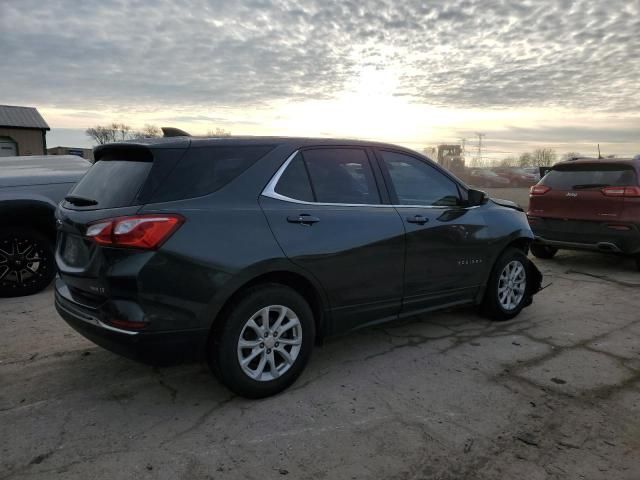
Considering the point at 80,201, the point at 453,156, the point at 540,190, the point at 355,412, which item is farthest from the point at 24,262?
the point at 453,156

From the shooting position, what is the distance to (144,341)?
2.92 metres

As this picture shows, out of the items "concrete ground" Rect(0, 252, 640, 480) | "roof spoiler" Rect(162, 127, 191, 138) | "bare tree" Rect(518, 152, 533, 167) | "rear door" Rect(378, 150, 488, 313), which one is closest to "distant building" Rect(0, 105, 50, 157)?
"concrete ground" Rect(0, 252, 640, 480)

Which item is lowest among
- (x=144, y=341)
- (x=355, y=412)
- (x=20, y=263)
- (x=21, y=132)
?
(x=355, y=412)

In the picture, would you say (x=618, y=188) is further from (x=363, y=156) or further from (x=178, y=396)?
(x=178, y=396)

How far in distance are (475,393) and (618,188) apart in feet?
16.9

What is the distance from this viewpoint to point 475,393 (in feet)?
11.5

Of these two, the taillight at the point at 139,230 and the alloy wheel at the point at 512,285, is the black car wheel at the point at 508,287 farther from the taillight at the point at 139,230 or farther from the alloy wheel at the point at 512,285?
the taillight at the point at 139,230

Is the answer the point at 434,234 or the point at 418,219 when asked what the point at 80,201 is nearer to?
the point at 418,219

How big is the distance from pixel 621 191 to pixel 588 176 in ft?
1.84

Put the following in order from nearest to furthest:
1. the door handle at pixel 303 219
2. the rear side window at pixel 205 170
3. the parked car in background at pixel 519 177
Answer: the rear side window at pixel 205 170, the door handle at pixel 303 219, the parked car in background at pixel 519 177

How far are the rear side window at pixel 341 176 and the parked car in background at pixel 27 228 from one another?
376cm

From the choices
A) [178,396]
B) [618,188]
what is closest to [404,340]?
[178,396]

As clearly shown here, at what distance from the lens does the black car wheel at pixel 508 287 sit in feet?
16.4

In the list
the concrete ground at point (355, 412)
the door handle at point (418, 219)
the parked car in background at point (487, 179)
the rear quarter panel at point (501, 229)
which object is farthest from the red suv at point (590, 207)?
the parked car in background at point (487, 179)
